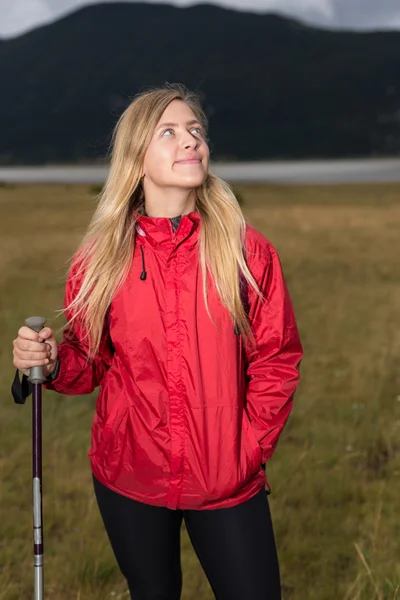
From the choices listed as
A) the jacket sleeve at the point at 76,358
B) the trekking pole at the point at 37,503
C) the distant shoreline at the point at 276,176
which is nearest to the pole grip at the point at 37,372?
the trekking pole at the point at 37,503

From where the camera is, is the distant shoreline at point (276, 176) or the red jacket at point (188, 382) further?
the distant shoreline at point (276, 176)

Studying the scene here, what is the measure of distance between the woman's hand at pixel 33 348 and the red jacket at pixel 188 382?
232 mm

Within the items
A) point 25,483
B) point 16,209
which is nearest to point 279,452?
point 25,483

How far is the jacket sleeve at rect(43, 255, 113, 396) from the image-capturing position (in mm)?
2985

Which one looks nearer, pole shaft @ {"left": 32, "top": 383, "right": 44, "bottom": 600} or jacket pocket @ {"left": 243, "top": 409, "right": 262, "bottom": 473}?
jacket pocket @ {"left": 243, "top": 409, "right": 262, "bottom": 473}

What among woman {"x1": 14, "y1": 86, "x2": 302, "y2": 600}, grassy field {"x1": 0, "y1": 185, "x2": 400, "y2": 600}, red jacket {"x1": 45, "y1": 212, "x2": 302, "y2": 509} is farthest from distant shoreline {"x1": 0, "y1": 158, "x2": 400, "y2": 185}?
red jacket {"x1": 45, "y1": 212, "x2": 302, "y2": 509}

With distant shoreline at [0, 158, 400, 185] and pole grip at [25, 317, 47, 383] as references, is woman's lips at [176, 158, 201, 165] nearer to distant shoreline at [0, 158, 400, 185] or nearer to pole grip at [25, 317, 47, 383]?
pole grip at [25, 317, 47, 383]

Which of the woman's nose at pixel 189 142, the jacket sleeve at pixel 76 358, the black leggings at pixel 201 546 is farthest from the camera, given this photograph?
the jacket sleeve at pixel 76 358

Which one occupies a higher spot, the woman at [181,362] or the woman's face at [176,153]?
the woman's face at [176,153]

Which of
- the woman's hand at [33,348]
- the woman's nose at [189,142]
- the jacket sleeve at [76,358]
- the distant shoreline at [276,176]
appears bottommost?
the distant shoreline at [276,176]

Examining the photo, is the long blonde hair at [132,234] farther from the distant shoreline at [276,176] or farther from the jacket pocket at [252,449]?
the distant shoreline at [276,176]

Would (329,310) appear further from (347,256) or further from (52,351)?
(52,351)

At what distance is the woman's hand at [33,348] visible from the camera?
274 cm

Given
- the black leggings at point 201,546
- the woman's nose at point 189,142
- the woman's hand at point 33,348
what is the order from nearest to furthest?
the black leggings at point 201,546 → the woman's hand at point 33,348 → the woman's nose at point 189,142
